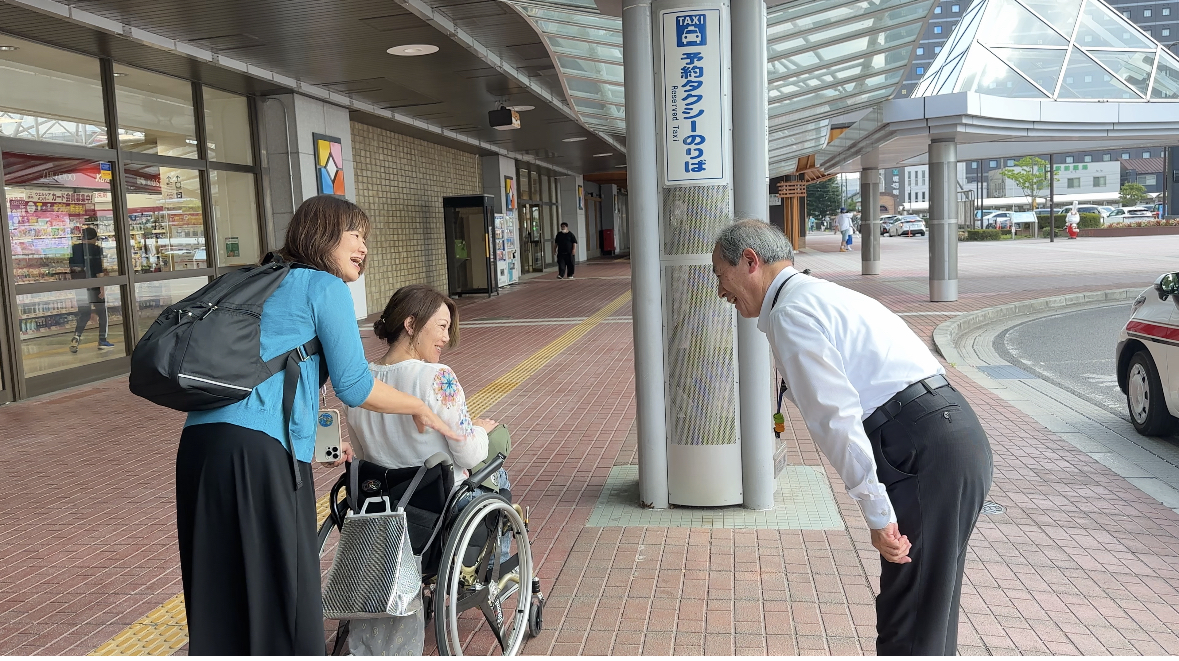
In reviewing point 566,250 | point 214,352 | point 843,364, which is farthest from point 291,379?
point 566,250

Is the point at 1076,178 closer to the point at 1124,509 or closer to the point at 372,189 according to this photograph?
the point at 372,189

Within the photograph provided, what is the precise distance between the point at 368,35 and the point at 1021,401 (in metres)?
7.25

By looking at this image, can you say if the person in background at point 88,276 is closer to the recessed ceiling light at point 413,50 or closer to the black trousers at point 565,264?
the recessed ceiling light at point 413,50

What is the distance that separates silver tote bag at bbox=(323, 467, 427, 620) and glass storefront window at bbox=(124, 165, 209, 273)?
359 inches

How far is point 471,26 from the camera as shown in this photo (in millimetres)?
9836

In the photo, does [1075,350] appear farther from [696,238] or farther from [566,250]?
[566,250]

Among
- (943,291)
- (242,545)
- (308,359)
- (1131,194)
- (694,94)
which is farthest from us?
(1131,194)

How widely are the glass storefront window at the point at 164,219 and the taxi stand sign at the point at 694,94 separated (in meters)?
8.06

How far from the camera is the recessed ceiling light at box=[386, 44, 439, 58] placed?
1031 cm

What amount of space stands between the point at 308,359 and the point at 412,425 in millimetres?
604

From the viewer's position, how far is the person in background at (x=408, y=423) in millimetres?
2629

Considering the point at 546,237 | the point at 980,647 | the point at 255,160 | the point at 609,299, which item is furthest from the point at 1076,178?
the point at 980,647

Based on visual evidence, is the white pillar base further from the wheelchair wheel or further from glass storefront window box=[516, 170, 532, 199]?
glass storefront window box=[516, 170, 532, 199]

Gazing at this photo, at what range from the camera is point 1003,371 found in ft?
29.5
